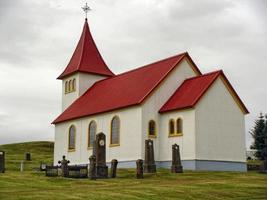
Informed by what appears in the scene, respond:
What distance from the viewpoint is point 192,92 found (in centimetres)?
3947

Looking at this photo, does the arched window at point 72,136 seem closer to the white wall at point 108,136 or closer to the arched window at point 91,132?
the white wall at point 108,136

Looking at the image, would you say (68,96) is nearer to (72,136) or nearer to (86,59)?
(86,59)

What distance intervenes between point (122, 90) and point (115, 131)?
418 centimetres

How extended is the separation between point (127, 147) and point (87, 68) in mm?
15629

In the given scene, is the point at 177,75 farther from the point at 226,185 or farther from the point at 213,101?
the point at 226,185

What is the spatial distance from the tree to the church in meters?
10.6

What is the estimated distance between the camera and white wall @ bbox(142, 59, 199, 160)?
4025cm

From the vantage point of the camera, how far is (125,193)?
2216 centimetres

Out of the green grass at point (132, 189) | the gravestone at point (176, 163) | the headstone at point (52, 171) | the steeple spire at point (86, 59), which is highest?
the steeple spire at point (86, 59)

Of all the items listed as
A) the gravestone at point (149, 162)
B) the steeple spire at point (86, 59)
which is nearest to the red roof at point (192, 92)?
the gravestone at point (149, 162)

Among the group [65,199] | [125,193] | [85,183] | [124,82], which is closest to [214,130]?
[124,82]

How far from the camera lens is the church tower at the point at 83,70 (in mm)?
53875

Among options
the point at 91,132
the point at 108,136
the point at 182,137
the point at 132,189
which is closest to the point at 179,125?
the point at 182,137

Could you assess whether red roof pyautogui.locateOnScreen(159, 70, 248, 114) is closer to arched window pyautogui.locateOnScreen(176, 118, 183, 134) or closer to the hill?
arched window pyautogui.locateOnScreen(176, 118, 183, 134)
